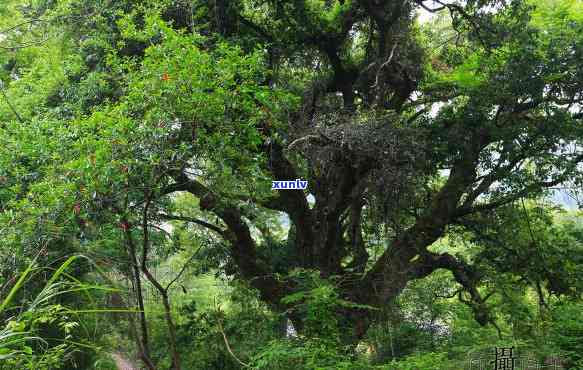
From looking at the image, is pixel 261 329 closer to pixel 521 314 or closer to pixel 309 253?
pixel 309 253

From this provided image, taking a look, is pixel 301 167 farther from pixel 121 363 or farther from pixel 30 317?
pixel 30 317

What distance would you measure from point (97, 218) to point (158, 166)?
0.64 metres

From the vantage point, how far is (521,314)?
25.6ft

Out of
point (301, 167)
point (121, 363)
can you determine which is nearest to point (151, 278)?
point (301, 167)

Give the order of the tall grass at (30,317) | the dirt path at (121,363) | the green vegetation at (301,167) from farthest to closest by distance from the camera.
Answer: the dirt path at (121,363) → the green vegetation at (301,167) → the tall grass at (30,317)

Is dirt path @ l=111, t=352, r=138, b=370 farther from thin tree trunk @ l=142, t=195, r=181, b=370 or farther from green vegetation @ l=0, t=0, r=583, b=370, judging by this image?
thin tree trunk @ l=142, t=195, r=181, b=370

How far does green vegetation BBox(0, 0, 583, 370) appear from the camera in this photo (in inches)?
162

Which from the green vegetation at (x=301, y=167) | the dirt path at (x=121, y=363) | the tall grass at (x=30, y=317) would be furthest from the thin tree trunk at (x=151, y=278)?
the dirt path at (x=121, y=363)

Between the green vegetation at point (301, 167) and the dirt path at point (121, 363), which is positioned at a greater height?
the green vegetation at point (301, 167)

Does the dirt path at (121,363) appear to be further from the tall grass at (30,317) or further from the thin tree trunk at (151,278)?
the tall grass at (30,317)

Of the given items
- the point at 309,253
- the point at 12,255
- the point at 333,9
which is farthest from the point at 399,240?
the point at 12,255

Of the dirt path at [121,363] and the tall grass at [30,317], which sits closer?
the tall grass at [30,317]

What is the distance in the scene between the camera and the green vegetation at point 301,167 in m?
4.11

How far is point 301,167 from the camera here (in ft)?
26.5
